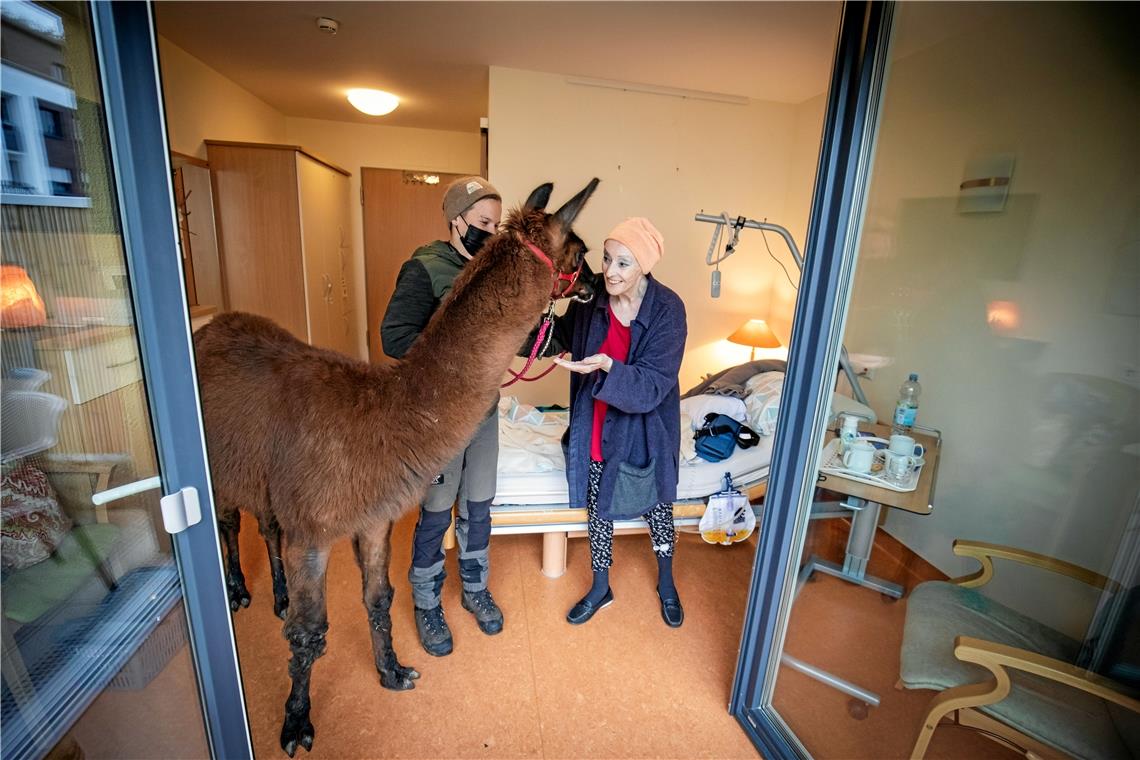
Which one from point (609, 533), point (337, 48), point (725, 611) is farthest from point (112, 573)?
point (337, 48)

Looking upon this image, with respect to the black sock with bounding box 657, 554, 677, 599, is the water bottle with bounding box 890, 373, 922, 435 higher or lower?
higher

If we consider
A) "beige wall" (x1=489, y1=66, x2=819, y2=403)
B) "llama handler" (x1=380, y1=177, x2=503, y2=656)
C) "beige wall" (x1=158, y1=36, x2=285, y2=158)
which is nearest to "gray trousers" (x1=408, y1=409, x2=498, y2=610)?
"llama handler" (x1=380, y1=177, x2=503, y2=656)

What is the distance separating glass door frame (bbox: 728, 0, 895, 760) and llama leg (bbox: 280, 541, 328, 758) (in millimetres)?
1202

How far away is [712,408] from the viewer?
2.60 metres

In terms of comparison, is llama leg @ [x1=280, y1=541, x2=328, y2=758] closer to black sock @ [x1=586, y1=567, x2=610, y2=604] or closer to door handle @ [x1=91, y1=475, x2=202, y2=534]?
door handle @ [x1=91, y1=475, x2=202, y2=534]

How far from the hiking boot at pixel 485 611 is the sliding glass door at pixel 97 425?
95 centimetres

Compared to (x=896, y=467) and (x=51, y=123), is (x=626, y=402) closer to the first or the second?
(x=896, y=467)

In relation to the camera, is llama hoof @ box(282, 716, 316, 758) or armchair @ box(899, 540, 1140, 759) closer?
armchair @ box(899, 540, 1140, 759)

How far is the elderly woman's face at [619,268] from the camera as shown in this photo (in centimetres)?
156

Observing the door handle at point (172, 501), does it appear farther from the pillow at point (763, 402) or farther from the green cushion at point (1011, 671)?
the pillow at point (763, 402)

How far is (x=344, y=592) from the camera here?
2.17 m

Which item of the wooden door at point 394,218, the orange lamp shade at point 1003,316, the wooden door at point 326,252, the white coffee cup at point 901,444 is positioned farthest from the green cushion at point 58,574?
the wooden door at point 394,218

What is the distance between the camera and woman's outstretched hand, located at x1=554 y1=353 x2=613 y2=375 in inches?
57.7

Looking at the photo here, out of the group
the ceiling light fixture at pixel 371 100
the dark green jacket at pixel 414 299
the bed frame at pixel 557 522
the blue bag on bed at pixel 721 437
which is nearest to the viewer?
the dark green jacket at pixel 414 299
